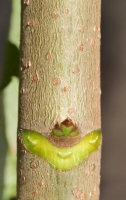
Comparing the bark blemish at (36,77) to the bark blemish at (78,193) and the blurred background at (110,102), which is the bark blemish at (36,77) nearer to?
the bark blemish at (78,193)

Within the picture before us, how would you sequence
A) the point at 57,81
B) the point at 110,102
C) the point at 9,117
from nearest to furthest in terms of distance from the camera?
the point at 57,81, the point at 9,117, the point at 110,102

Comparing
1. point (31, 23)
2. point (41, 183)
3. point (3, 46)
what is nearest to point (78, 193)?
point (41, 183)

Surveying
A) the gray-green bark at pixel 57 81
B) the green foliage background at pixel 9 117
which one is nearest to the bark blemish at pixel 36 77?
the gray-green bark at pixel 57 81

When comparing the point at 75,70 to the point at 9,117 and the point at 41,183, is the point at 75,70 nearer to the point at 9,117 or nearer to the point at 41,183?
the point at 41,183

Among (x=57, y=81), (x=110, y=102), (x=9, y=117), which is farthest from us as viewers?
(x=110, y=102)

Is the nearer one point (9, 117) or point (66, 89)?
point (66, 89)

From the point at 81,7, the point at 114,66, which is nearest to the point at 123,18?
the point at 114,66

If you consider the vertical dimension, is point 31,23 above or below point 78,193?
above

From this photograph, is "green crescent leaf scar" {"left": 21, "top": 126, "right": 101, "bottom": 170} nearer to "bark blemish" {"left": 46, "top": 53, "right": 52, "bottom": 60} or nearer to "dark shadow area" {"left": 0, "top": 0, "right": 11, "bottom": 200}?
"bark blemish" {"left": 46, "top": 53, "right": 52, "bottom": 60}
